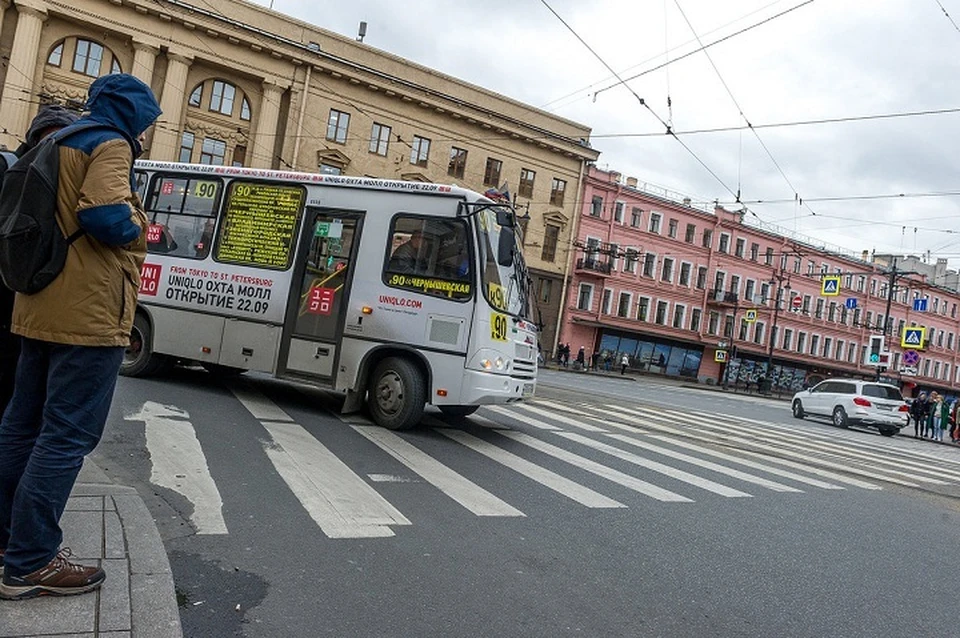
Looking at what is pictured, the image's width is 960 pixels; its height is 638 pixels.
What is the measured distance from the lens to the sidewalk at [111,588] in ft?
9.20

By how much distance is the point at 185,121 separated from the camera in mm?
38250

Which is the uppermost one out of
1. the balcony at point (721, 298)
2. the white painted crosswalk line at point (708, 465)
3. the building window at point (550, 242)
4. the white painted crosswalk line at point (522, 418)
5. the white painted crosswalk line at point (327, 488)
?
the building window at point (550, 242)

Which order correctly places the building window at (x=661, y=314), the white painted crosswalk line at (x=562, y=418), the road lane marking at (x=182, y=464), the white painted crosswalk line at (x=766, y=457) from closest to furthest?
the road lane marking at (x=182, y=464)
the white painted crosswalk line at (x=766, y=457)
the white painted crosswalk line at (x=562, y=418)
the building window at (x=661, y=314)

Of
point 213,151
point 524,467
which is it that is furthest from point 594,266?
point 524,467

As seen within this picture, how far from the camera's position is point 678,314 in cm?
5838

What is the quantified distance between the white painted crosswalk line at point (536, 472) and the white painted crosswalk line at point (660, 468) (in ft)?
5.34

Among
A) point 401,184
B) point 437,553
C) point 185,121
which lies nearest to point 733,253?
point 185,121

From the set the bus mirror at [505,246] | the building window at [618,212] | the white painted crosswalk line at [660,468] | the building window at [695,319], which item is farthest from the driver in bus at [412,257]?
the building window at [695,319]

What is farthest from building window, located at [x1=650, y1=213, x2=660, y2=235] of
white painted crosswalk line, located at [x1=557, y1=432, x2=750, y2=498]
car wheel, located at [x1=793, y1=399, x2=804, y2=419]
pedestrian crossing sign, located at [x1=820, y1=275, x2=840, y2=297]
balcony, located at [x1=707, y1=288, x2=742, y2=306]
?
white painted crosswalk line, located at [x1=557, y1=432, x2=750, y2=498]

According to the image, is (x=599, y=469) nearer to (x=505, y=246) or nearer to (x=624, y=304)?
(x=505, y=246)

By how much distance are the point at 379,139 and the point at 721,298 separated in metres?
31.4

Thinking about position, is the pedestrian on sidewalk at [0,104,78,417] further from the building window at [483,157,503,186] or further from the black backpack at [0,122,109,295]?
the building window at [483,157,503,186]

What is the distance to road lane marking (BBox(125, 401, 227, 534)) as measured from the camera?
4.82m

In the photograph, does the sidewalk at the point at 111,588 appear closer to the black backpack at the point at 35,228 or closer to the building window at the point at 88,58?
the black backpack at the point at 35,228
